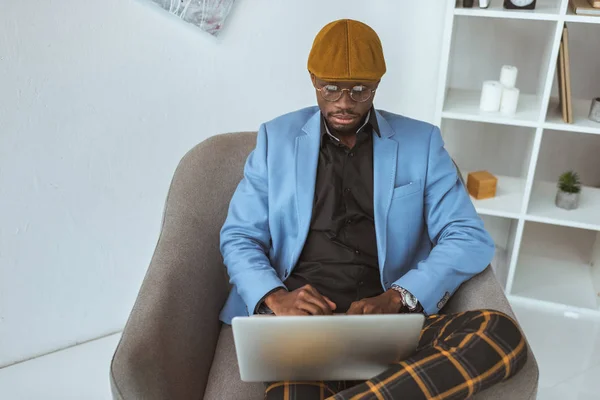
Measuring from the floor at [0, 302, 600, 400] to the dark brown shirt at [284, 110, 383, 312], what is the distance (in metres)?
0.87

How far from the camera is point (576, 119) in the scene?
222 cm

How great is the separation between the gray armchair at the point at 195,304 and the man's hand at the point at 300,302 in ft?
0.61

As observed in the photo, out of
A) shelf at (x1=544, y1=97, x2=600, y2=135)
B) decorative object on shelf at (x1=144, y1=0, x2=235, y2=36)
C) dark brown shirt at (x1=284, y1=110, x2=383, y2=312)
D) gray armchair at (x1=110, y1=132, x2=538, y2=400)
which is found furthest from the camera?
shelf at (x1=544, y1=97, x2=600, y2=135)

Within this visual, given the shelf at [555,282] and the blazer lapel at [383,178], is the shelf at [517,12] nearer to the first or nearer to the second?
the blazer lapel at [383,178]

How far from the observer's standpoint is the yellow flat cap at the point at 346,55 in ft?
4.69

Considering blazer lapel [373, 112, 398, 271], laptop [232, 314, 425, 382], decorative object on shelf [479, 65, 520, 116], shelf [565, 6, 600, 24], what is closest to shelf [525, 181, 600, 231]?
decorative object on shelf [479, 65, 520, 116]

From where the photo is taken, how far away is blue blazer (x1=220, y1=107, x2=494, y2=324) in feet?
5.08

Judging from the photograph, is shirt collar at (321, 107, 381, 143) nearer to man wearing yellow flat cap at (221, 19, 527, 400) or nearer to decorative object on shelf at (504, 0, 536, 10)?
man wearing yellow flat cap at (221, 19, 527, 400)

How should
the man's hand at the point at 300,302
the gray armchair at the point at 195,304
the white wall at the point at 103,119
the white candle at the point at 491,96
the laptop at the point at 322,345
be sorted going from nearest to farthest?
the laptop at the point at 322,345, the gray armchair at the point at 195,304, the man's hand at the point at 300,302, the white wall at the point at 103,119, the white candle at the point at 491,96

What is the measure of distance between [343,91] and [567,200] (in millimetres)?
1306

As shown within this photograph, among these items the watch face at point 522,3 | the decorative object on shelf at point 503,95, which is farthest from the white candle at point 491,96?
the watch face at point 522,3

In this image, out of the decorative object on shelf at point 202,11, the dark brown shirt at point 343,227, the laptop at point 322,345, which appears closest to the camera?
the laptop at point 322,345

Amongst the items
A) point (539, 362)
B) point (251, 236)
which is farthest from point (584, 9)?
point (251, 236)

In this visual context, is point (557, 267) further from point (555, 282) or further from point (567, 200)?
point (567, 200)
